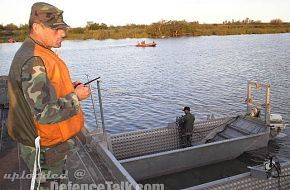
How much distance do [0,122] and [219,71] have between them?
29.0m

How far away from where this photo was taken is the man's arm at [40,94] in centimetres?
275

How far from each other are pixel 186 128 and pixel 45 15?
9.12m

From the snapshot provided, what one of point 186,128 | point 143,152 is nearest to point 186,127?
point 186,128

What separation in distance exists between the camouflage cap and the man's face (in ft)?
0.18

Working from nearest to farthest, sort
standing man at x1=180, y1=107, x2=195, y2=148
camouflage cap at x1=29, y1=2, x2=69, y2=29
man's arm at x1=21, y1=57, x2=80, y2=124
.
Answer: man's arm at x1=21, y1=57, x2=80, y2=124
camouflage cap at x1=29, y1=2, x2=69, y2=29
standing man at x1=180, y1=107, x2=195, y2=148

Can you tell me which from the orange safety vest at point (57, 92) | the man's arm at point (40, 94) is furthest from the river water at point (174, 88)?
the man's arm at point (40, 94)

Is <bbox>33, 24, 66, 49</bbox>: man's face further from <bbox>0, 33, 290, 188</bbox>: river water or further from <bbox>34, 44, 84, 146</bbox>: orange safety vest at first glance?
<bbox>0, 33, 290, 188</bbox>: river water

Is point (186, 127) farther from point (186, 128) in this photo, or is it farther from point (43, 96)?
point (43, 96)

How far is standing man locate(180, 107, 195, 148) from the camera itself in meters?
11.4

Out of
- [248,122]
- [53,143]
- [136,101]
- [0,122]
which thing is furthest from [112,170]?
[136,101]

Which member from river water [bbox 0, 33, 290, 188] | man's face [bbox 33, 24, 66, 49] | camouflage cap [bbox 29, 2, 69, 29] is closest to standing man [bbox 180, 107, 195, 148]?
river water [bbox 0, 33, 290, 188]

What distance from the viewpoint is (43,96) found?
2.76m

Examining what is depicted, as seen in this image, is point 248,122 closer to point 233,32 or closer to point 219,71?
point 219,71

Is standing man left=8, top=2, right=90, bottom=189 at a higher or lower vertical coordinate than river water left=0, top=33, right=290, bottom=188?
higher
